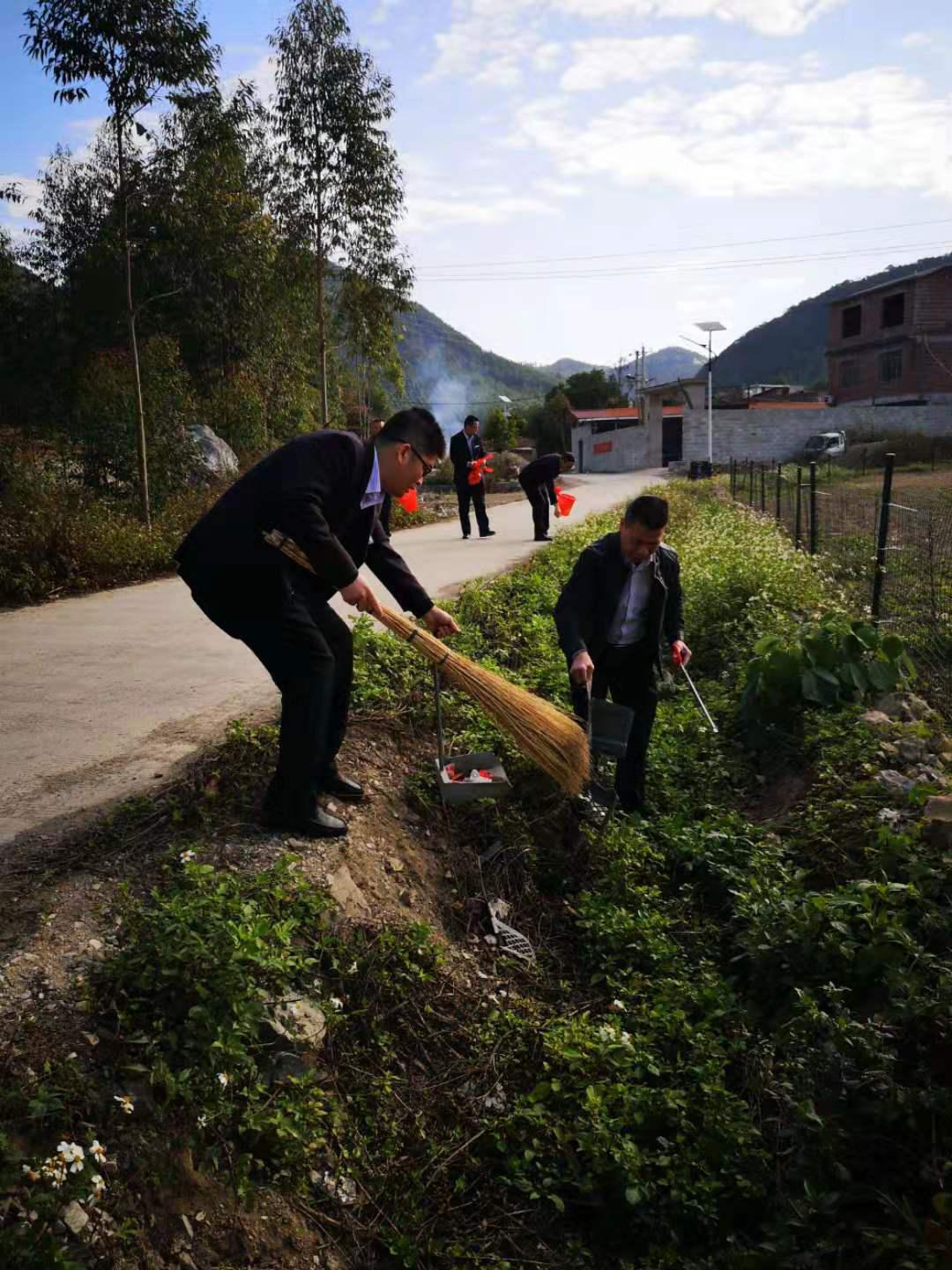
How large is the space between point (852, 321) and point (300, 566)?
2354 inches

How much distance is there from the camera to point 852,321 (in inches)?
2215

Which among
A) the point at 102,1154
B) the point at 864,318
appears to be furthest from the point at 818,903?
the point at 864,318

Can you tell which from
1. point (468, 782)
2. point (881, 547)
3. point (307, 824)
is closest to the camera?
point (307, 824)

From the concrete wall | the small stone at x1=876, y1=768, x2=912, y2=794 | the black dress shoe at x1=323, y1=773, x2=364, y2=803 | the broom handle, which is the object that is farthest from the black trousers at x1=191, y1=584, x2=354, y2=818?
the concrete wall

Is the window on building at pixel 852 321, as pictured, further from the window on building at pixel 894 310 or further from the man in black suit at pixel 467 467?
the man in black suit at pixel 467 467

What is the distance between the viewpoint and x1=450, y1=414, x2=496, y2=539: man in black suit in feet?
49.6

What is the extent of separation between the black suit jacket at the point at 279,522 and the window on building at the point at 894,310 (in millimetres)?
54395

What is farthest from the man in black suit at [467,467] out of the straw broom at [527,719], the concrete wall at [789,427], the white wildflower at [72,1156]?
the concrete wall at [789,427]

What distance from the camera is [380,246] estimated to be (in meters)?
23.0

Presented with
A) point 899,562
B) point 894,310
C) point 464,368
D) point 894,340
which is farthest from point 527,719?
point 464,368

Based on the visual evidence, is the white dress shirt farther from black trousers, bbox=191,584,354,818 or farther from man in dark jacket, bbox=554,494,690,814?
black trousers, bbox=191,584,354,818

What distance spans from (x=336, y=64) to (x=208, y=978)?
877 inches

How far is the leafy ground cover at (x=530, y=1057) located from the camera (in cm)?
257

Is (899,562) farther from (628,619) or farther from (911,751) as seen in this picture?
(628,619)
